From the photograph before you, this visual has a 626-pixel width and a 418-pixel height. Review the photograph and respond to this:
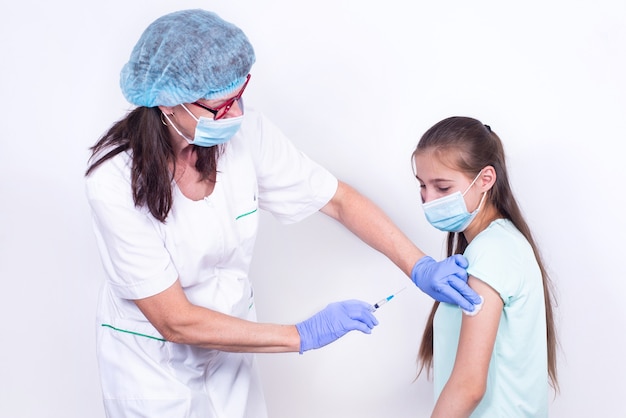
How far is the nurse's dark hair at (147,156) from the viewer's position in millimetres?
1665

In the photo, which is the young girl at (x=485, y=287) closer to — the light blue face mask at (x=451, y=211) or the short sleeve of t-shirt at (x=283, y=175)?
the light blue face mask at (x=451, y=211)

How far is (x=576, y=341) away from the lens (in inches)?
87.0

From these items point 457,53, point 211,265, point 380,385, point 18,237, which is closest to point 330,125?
point 457,53

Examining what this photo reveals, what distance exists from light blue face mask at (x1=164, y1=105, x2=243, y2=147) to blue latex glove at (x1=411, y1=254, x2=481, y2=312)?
0.52 m

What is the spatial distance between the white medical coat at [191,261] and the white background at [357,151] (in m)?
0.23

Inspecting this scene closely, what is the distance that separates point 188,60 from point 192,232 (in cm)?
38

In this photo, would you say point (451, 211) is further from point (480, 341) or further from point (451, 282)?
point (480, 341)

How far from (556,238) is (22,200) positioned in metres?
1.44

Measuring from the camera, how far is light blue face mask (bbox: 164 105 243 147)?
165cm

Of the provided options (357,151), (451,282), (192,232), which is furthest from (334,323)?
(357,151)

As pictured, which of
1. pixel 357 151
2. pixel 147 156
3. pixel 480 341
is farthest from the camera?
pixel 357 151

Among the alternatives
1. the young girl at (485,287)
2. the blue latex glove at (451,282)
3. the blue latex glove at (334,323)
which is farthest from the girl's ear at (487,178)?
the blue latex glove at (334,323)

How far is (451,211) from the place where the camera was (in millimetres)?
1689

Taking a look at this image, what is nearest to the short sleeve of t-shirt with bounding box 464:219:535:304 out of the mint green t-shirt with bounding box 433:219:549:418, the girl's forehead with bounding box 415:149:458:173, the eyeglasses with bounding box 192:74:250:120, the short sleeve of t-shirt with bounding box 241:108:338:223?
the mint green t-shirt with bounding box 433:219:549:418
